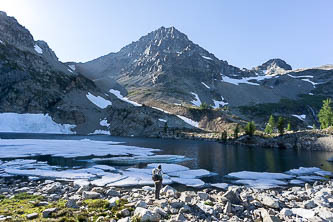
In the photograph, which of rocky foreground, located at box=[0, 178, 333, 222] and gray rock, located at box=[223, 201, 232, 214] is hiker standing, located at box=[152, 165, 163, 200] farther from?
gray rock, located at box=[223, 201, 232, 214]

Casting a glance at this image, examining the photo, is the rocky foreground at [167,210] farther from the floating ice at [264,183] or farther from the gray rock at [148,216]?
the floating ice at [264,183]

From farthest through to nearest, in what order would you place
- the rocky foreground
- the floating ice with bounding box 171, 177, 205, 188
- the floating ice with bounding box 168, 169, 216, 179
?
the floating ice with bounding box 168, 169, 216, 179, the floating ice with bounding box 171, 177, 205, 188, the rocky foreground

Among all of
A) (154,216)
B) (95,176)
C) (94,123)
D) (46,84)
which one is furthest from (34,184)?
(46,84)

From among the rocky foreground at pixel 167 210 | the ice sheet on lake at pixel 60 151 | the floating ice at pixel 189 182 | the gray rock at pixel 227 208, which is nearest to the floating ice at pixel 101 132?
the ice sheet on lake at pixel 60 151

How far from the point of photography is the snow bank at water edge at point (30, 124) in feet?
478

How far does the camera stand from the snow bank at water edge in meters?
146

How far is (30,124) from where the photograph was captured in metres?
153

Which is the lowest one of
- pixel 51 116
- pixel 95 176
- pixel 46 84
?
pixel 95 176

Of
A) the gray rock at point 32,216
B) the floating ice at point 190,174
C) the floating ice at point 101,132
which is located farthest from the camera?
the floating ice at point 101,132

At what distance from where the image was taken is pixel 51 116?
168 metres

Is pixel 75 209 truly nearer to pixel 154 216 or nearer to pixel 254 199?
pixel 154 216

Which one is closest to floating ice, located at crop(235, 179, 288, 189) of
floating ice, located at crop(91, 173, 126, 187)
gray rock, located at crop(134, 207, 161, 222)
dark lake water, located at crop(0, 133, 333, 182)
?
dark lake water, located at crop(0, 133, 333, 182)

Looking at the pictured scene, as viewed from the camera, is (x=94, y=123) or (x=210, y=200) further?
(x=94, y=123)

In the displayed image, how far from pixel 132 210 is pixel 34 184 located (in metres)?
17.0
